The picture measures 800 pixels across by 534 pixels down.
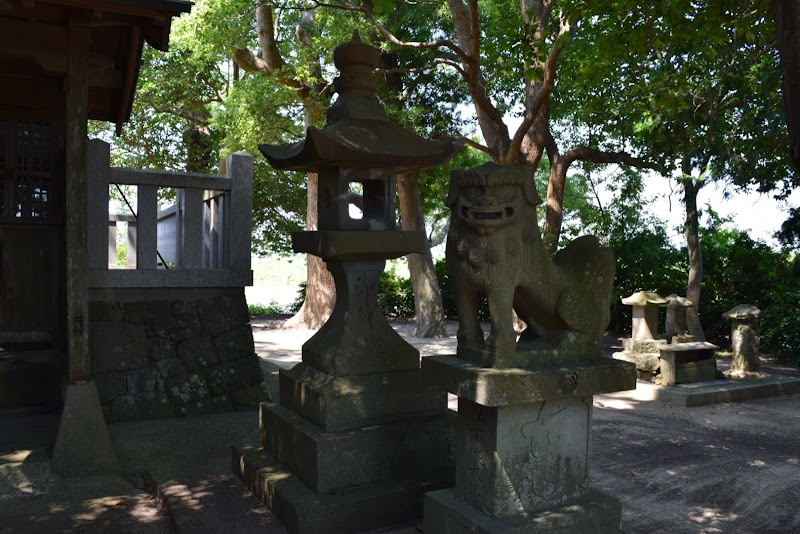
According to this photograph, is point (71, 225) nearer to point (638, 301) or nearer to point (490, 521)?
point (490, 521)

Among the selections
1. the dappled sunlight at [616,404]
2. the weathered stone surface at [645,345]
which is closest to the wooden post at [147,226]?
the dappled sunlight at [616,404]

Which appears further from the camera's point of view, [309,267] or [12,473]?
[309,267]

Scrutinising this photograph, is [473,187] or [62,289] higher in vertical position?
[473,187]

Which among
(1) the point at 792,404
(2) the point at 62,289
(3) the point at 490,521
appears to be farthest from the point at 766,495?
(2) the point at 62,289

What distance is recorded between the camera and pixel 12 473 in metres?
4.82

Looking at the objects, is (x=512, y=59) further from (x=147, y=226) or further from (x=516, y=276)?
(x=516, y=276)

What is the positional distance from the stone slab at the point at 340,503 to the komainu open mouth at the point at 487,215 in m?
1.92

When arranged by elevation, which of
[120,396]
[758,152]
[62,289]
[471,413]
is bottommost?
[120,396]

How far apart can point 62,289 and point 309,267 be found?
8.62 meters

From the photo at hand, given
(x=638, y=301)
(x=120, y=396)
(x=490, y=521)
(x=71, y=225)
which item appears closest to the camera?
(x=490, y=521)

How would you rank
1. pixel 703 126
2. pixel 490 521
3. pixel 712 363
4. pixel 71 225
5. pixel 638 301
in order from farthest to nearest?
pixel 703 126, pixel 638 301, pixel 712 363, pixel 71 225, pixel 490 521

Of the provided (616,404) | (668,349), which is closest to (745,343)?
(668,349)

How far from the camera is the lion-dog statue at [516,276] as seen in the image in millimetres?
3553

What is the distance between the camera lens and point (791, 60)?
3.75 m
